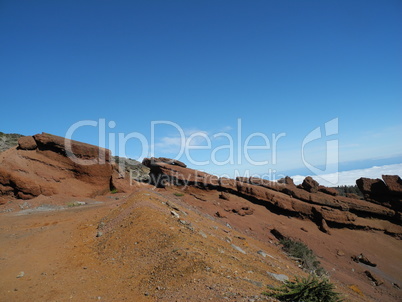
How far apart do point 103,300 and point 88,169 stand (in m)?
20.7

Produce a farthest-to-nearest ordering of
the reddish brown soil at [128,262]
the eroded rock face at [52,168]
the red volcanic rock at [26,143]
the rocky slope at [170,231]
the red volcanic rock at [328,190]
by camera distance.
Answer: the red volcanic rock at [328,190] → the red volcanic rock at [26,143] → the eroded rock face at [52,168] → the rocky slope at [170,231] → the reddish brown soil at [128,262]

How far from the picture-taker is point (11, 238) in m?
11.3

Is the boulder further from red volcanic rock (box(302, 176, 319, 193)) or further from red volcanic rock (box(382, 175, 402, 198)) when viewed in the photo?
red volcanic rock (box(382, 175, 402, 198))

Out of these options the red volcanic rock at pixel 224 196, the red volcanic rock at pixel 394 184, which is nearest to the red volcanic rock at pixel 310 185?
the red volcanic rock at pixel 394 184

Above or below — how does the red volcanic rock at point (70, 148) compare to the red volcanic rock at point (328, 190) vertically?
above

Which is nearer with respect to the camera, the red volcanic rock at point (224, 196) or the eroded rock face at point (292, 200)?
the red volcanic rock at point (224, 196)

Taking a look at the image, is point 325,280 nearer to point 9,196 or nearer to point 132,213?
point 132,213

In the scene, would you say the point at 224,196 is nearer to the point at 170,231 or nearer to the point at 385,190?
the point at 170,231

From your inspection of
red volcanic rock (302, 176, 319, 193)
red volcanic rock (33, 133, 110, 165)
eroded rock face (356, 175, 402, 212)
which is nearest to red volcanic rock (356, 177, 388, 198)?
eroded rock face (356, 175, 402, 212)

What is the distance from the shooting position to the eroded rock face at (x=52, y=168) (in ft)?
62.7

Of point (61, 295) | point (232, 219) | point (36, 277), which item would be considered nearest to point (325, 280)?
point (61, 295)

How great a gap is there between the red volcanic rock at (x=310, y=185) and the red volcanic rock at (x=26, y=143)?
31581 millimetres

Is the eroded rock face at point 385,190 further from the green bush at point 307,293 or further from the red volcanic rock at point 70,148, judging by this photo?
the red volcanic rock at point 70,148

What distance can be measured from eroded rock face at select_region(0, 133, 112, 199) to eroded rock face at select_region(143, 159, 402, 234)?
667cm
